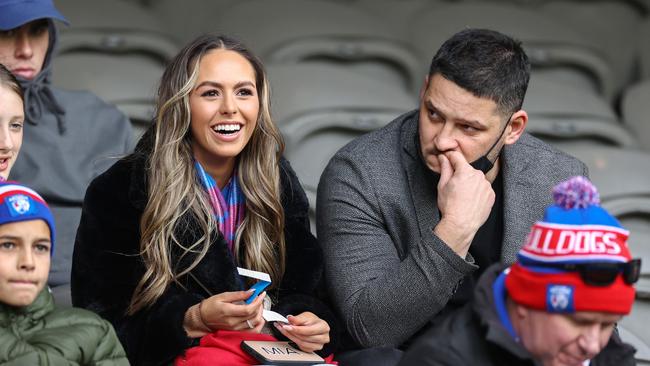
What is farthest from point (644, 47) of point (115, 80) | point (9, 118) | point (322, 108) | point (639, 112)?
point (9, 118)

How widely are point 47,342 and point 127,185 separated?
25.0 inches

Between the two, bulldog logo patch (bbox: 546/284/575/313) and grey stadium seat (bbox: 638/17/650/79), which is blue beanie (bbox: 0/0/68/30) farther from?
grey stadium seat (bbox: 638/17/650/79)

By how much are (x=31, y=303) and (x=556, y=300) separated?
1.07 meters

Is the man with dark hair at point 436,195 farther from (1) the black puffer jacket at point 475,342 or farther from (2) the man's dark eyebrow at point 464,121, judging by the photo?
(1) the black puffer jacket at point 475,342

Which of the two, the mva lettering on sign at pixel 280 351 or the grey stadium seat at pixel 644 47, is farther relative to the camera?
the grey stadium seat at pixel 644 47

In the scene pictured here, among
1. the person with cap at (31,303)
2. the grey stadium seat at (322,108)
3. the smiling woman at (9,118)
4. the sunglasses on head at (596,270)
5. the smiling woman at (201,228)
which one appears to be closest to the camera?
the sunglasses on head at (596,270)

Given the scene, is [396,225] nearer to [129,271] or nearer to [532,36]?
[129,271]

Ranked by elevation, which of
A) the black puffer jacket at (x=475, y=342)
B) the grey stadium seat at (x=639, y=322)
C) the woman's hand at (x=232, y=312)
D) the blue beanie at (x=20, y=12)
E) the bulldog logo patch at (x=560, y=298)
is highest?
the blue beanie at (x=20, y=12)

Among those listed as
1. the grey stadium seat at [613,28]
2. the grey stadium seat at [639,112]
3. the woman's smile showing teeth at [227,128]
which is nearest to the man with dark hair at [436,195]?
the woman's smile showing teeth at [227,128]

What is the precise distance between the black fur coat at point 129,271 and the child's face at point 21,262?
0.47m

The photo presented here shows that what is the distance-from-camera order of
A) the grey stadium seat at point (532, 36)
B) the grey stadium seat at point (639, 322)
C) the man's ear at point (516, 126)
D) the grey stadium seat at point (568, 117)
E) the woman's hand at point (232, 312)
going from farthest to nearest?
the grey stadium seat at point (532, 36), the grey stadium seat at point (568, 117), the grey stadium seat at point (639, 322), the man's ear at point (516, 126), the woman's hand at point (232, 312)

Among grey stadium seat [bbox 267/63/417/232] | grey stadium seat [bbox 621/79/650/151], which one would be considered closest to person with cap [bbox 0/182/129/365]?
grey stadium seat [bbox 267/63/417/232]

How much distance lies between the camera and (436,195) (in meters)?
3.36

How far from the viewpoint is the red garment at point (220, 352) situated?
2.94 metres
